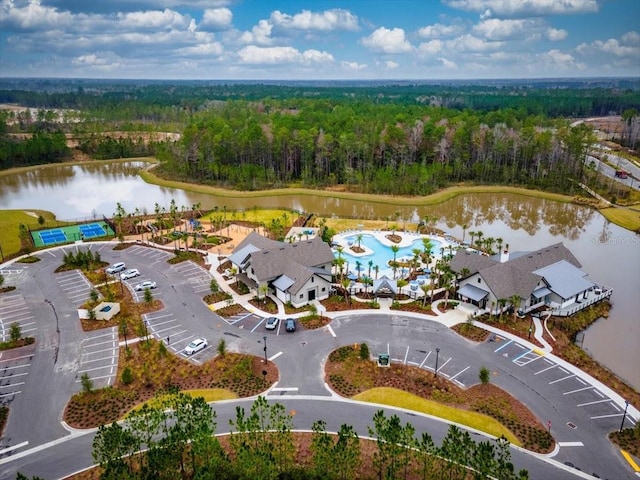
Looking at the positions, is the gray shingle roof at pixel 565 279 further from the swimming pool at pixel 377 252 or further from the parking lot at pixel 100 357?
the parking lot at pixel 100 357

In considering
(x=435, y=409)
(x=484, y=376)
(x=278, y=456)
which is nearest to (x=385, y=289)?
(x=484, y=376)

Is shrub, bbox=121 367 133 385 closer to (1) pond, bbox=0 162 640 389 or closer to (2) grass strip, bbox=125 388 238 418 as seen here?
(2) grass strip, bbox=125 388 238 418

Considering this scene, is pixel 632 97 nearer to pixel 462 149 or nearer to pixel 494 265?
pixel 462 149

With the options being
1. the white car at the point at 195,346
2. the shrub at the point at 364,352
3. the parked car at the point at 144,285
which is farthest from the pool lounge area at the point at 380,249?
the parked car at the point at 144,285

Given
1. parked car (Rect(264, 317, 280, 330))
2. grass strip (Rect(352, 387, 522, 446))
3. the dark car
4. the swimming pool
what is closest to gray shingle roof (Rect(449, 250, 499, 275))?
the swimming pool

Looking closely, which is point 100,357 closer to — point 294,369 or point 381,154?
point 294,369

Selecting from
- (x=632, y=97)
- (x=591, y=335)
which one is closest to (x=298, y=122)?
(x=591, y=335)
